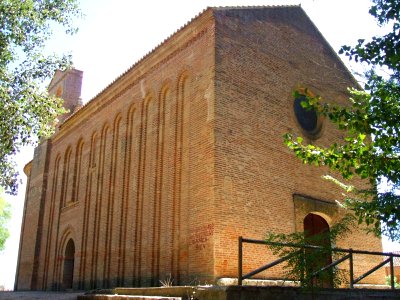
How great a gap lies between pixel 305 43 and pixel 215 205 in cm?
730

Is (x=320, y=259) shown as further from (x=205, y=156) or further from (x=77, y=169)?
(x=77, y=169)

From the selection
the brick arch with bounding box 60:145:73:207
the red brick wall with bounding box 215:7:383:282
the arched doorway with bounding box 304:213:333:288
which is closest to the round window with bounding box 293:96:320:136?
the red brick wall with bounding box 215:7:383:282

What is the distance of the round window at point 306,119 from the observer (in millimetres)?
14211

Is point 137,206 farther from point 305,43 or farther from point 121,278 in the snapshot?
point 305,43

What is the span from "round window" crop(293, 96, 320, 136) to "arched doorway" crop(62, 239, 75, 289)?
33.4 ft

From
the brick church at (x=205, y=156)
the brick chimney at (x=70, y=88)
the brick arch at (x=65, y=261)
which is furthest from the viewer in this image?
the brick chimney at (x=70, y=88)

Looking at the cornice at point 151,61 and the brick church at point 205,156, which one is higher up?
the cornice at point 151,61

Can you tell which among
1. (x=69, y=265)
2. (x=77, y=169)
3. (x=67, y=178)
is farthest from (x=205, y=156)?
(x=67, y=178)

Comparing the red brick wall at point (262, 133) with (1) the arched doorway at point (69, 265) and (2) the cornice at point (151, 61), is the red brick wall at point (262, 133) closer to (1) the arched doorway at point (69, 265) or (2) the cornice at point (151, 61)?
(2) the cornice at point (151, 61)

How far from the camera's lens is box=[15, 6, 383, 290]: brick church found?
37.6 ft

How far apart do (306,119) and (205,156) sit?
4401 mm

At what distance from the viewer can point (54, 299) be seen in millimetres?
11672

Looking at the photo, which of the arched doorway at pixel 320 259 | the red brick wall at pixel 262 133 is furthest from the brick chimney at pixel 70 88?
the arched doorway at pixel 320 259

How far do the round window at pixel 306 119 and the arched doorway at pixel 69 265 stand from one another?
10179 mm
